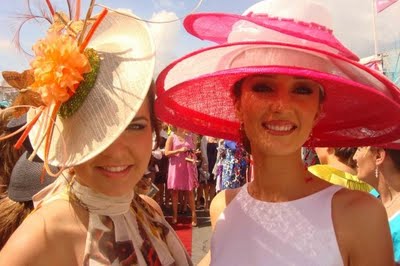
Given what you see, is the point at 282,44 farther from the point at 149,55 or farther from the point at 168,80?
the point at 168,80

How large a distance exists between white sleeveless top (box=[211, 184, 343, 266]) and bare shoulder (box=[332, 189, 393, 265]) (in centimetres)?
4

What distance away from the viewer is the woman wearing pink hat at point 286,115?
5.08 feet

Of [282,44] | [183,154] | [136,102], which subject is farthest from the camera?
[183,154]

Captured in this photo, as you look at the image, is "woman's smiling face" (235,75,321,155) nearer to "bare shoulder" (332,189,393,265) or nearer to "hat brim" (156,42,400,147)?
"hat brim" (156,42,400,147)

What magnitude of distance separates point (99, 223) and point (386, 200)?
5.84ft

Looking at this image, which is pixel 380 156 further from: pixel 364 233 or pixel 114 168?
pixel 114 168

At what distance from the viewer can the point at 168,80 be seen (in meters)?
1.90

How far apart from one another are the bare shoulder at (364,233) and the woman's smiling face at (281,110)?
312 mm

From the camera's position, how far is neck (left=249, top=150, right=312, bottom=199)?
1807 mm

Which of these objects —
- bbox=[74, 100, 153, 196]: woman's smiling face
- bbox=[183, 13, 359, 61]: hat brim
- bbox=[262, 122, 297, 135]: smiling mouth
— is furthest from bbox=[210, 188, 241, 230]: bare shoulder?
bbox=[183, 13, 359, 61]: hat brim

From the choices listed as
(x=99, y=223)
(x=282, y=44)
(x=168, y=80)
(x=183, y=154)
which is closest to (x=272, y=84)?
(x=282, y=44)

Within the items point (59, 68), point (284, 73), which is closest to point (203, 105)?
point (284, 73)

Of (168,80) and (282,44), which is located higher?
(282,44)

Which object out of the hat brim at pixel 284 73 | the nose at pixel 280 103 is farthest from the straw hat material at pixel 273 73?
the nose at pixel 280 103
